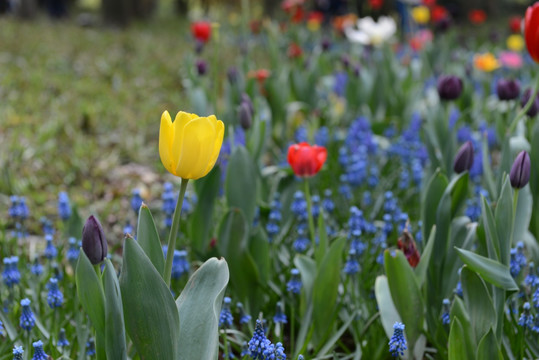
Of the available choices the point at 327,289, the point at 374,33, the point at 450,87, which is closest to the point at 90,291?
the point at 327,289

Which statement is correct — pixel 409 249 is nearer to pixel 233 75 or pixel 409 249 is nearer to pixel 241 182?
pixel 241 182

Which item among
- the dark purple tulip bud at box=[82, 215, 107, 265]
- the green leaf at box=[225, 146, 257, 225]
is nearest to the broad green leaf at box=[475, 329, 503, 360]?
the dark purple tulip bud at box=[82, 215, 107, 265]

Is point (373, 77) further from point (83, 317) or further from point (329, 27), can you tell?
point (329, 27)

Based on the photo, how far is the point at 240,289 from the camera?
Result: 1.73 metres

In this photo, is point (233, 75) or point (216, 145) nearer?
point (216, 145)

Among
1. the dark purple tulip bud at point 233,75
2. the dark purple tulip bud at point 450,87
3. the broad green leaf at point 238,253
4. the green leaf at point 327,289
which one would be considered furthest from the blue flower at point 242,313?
the dark purple tulip bud at point 233,75

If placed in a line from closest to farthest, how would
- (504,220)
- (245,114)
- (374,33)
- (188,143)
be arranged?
(188,143)
(504,220)
(245,114)
(374,33)

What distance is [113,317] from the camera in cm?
103

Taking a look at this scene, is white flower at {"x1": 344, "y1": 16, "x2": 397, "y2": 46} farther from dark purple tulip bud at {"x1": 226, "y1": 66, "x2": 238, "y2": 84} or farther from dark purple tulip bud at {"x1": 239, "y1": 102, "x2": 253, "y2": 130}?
dark purple tulip bud at {"x1": 239, "y1": 102, "x2": 253, "y2": 130}

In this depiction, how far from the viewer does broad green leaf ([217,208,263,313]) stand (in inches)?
66.9

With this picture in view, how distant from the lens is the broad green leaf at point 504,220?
1262 millimetres

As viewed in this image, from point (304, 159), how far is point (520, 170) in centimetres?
52

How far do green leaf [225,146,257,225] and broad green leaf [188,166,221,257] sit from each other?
4 cm

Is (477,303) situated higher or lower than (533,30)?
lower
